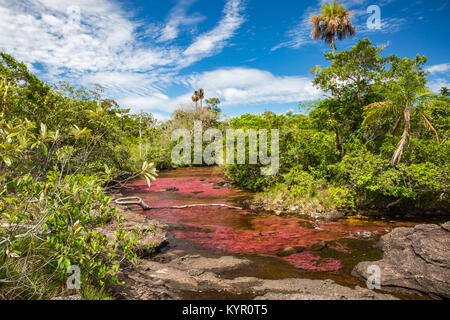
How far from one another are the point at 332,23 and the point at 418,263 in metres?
21.7

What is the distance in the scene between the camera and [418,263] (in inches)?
225

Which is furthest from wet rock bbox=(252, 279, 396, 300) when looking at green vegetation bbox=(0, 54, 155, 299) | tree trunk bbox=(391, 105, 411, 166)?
tree trunk bbox=(391, 105, 411, 166)

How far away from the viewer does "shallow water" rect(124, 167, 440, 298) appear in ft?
20.1

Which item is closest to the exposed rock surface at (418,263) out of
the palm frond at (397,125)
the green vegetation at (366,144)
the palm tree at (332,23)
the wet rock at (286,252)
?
the wet rock at (286,252)

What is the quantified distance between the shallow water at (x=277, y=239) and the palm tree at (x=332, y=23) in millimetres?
17958

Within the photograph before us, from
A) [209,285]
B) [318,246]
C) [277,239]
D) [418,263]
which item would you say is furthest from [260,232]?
[418,263]

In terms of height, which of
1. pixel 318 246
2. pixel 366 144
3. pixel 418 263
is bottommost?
pixel 318 246

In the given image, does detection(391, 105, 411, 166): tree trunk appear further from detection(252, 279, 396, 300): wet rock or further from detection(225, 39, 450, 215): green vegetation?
A: detection(252, 279, 396, 300): wet rock

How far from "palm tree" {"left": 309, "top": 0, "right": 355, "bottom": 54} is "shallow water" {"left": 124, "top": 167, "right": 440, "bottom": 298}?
1796 cm

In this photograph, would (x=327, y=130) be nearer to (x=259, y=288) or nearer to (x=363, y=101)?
(x=363, y=101)

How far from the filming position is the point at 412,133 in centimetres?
1307

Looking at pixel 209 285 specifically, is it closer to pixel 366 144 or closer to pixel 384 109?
pixel 384 109

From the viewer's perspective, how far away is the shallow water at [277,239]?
611 cm
